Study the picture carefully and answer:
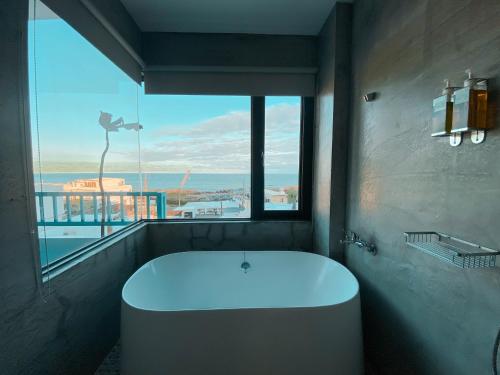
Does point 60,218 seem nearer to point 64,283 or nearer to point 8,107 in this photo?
point 64,283

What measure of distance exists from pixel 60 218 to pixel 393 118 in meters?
1.93

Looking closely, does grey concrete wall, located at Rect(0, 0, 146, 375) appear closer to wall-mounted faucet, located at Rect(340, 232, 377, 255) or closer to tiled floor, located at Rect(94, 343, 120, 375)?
tiled floor, located at Rect(94, 343, 120, 375)

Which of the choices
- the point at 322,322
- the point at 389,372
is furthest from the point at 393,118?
the point at 389,372

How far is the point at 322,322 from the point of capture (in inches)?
52.9

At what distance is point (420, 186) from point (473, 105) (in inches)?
17.7

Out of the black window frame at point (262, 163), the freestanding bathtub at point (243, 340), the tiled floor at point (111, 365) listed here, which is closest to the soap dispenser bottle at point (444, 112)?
the freestanding bathtub at point (243, 340)

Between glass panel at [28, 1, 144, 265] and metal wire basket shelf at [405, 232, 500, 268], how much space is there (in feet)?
5.53

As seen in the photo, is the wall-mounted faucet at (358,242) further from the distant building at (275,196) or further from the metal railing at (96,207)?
the metal railing at (96,207)

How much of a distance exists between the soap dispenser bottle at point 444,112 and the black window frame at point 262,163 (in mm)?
1556

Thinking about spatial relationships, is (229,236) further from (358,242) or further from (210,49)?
(210,49)

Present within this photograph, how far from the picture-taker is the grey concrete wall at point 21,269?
103 cm

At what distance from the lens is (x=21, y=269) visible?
43.8 inches

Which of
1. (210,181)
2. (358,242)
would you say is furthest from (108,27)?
(358,242)

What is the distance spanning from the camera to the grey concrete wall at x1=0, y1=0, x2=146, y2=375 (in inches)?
40.6
